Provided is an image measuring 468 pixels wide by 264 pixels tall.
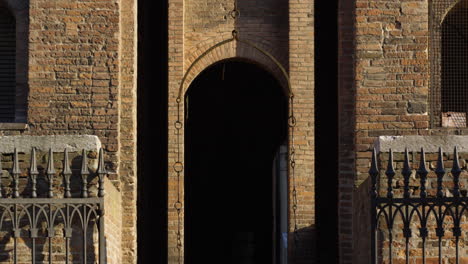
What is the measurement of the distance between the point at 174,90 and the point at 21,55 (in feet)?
6.09

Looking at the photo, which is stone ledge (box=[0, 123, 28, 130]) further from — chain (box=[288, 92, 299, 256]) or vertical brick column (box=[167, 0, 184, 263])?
chain (box=[288, 92, 299, 256])

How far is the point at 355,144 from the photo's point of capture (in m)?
13.1

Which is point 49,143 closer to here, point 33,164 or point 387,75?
point 33,164

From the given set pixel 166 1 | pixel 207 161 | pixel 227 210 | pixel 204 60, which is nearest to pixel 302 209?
pixel 204 60

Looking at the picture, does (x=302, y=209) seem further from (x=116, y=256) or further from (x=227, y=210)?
(x=227, y=210)

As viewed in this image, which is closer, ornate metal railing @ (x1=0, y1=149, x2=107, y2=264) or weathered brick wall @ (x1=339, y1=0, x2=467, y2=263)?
ornate metal railing @ (x1=0, y1=149, x2=107, y2=264)

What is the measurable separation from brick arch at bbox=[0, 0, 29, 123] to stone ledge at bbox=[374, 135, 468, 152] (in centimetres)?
425

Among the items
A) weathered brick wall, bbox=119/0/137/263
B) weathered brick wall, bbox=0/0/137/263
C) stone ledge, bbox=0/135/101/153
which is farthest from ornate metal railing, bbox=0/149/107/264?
weathered brick wall, bbox=119/0/137/263

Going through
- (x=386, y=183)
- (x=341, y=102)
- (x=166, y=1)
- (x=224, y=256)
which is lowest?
(x=224, y=256)

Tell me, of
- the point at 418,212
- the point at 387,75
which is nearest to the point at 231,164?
the point at 387,75

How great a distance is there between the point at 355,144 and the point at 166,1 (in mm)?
3090

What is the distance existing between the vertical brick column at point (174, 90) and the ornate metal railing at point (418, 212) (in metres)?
3.30

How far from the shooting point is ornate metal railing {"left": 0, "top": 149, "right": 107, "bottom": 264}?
11109 mm

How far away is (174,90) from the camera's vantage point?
555 inches
